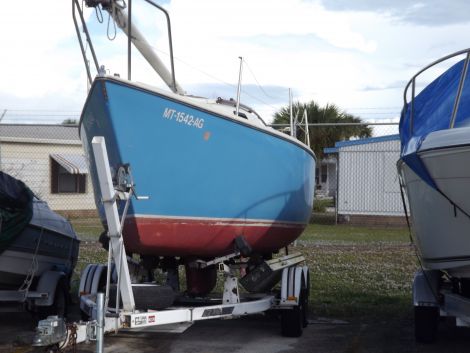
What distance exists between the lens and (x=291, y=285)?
7984mm

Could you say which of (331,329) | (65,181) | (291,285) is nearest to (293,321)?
(291,285)

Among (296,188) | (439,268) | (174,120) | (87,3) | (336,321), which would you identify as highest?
(87,3)

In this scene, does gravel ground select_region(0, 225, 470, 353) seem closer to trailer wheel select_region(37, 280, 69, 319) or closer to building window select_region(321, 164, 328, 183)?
trailer wheel select_region(37, 280, 69, 319)

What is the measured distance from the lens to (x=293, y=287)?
314 inches

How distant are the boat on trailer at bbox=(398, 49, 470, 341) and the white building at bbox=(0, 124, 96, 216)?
64.0 feet

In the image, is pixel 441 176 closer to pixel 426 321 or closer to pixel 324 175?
pixel 426 321

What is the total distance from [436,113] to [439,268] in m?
1.60

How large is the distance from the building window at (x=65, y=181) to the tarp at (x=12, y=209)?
19.7 metres

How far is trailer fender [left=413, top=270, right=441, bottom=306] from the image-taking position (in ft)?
24.9

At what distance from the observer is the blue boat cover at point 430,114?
22.3ft

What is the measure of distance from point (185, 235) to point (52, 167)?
70.1 ft

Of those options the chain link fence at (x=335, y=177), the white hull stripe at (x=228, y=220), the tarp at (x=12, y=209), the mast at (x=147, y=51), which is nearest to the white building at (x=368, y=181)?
the chain link fence at (x=335, y=177)

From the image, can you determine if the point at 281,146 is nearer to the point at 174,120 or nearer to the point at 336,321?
the point at 174,120

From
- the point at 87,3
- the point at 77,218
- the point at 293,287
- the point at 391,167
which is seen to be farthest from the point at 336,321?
the point at 77,218
